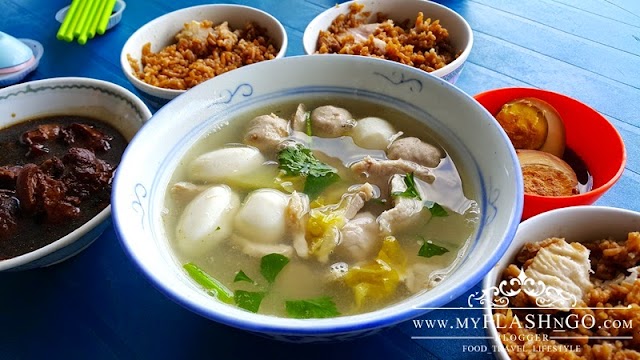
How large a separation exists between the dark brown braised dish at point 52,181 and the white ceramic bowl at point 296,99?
24 centimetres

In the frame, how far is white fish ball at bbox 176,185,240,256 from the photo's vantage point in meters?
1.02

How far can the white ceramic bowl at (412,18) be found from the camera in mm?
1616

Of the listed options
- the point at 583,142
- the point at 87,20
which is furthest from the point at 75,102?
the point at 583,142

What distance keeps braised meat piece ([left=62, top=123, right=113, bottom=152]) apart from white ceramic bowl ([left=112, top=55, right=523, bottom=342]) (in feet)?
1.13

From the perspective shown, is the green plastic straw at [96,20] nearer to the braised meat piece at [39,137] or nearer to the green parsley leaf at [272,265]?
the braised meat piece at [39,137]

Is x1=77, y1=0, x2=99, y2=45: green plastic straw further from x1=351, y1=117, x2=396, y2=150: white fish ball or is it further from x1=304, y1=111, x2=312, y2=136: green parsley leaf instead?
x1=351, y1=117, x2=396, y2=150: white fish ball

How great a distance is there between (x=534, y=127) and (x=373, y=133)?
1.47ft

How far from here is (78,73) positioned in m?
1.86

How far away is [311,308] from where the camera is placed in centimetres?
91

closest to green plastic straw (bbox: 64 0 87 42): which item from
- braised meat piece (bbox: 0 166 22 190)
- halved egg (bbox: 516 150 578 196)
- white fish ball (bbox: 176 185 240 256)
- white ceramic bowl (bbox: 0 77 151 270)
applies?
white ceramic bowl (bbox: 0 77 151 270)

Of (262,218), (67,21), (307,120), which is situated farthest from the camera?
(67,21)

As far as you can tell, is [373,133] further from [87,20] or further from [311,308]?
[87,20]

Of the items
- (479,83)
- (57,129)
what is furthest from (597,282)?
(57,129)

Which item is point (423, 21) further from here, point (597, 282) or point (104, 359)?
point (104, 359)
